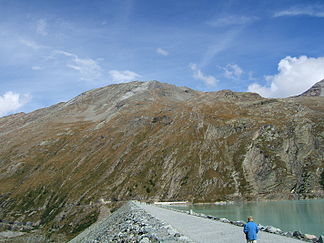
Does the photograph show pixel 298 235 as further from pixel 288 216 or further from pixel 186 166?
pixel 186 166

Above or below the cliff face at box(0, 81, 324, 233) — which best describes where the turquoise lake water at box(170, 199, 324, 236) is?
below

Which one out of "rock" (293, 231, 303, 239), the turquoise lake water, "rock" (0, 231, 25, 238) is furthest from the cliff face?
"rock" (293, 231, 303, 239)

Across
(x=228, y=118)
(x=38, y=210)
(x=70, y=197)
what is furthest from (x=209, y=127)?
(x=38, y=210)

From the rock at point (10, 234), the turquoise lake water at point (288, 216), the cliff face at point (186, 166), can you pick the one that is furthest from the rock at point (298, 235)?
the rock at point (10, 234)

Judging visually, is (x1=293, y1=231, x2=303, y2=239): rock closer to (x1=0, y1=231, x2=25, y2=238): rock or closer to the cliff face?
the cliff face

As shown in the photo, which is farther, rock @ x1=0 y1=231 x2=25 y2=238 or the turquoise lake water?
rock @ x1=0 y1=231 x2=25 y2=238

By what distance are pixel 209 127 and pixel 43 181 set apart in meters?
83.7

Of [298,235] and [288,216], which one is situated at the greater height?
[298,235]

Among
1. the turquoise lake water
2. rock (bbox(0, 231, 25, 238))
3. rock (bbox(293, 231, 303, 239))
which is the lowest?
rock (bbox(0, 231, 25, 238))

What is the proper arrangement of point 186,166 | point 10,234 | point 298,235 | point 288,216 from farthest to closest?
1. point 186,166
2. point 10,234
3. point 288,216
4. point 298,235

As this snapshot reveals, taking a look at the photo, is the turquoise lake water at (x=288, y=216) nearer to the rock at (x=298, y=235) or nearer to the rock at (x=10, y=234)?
the rock at (x=298, y=235)

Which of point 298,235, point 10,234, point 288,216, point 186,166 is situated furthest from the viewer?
point 186,166

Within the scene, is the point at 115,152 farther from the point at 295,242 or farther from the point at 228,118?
the point at 295,242

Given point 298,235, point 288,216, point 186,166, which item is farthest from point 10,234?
point 298,235
